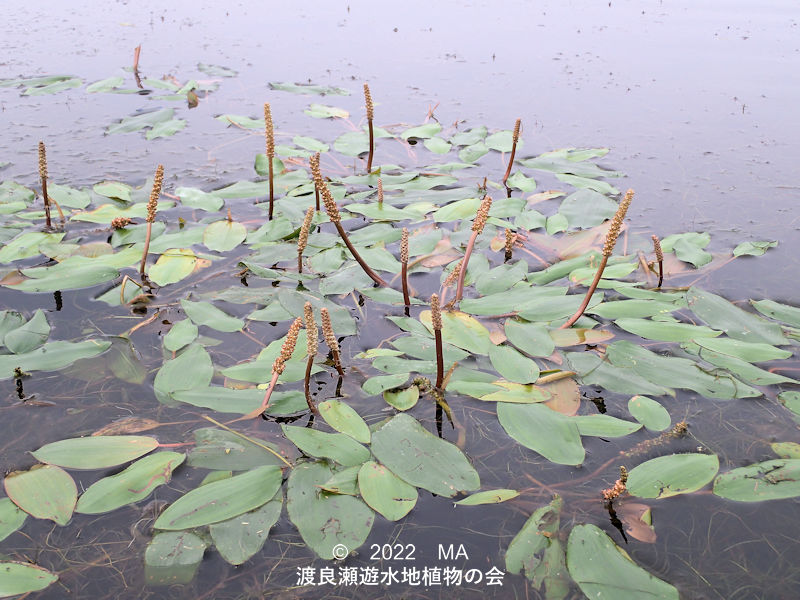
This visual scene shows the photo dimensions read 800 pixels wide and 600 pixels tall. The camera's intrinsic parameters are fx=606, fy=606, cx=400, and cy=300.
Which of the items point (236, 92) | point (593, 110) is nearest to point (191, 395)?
point (236, 92)

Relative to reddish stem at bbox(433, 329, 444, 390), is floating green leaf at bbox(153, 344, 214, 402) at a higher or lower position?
lower

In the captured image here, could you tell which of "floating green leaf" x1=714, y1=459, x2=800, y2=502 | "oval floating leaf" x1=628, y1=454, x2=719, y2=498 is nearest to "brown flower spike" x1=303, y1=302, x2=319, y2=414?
"oval floating leaf" x1=628, y1=454, x2=719, y2=498

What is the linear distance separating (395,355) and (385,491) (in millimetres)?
553

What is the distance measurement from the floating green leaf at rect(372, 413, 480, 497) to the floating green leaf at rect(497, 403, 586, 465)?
0.19 metres

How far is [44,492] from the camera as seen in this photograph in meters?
1.47

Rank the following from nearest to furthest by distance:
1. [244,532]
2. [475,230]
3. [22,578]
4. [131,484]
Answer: [22,578], [244,532], [131,484], [475,230]

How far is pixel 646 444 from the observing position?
1689 mm

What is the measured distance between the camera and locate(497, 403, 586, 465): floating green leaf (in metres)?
1.61

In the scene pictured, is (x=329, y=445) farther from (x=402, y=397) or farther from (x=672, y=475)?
(x=672, y=475)

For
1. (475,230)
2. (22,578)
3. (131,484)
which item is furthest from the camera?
(475,230)

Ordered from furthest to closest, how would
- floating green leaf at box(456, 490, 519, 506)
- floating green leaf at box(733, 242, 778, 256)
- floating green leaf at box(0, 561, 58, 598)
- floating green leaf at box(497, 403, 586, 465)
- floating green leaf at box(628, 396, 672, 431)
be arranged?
floating green leaf at box(733, 242, 778, 256) → floating green leaf at box(628, 396, 672, 431) → floating green leaf at box(497, 403, 586, 465) → floating green leaf at box(456, 490, 519, 506) → floating green leaf at box(0, 561, 58, 598)

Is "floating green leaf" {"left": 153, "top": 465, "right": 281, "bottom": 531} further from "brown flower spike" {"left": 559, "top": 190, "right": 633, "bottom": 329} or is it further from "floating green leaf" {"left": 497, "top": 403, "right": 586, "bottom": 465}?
"brown flower spike" {"left": 559, "top": 190, "right": 633, "bottom": 329}

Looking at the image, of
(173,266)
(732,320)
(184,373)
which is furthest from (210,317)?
(732,320)

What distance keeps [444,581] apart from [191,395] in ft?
2.88
